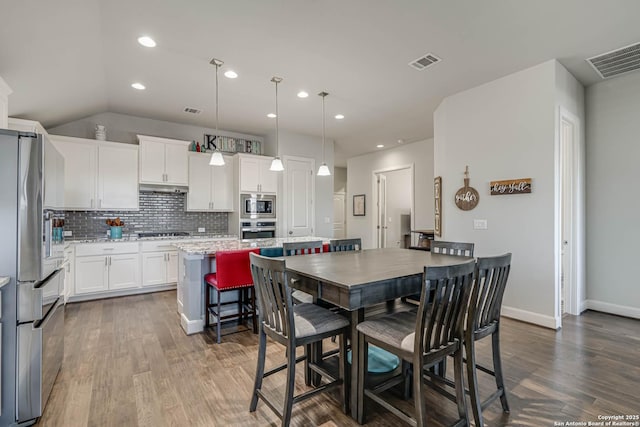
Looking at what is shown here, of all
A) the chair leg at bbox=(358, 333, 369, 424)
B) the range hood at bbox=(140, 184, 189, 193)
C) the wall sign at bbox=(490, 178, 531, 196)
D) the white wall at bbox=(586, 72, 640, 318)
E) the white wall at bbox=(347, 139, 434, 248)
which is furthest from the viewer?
the white wall at bbox=(347, 139, 434, 248)

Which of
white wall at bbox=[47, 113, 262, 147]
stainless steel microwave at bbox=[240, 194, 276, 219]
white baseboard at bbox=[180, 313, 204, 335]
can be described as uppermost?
white wall at bbox=[47, 113, 262, 147]

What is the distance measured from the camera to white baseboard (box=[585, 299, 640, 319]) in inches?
140

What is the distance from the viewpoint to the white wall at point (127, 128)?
4.78 m

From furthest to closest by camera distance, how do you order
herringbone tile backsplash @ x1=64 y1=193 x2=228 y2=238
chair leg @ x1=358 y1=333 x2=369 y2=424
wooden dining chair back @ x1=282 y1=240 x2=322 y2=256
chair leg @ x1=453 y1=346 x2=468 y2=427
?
herringbone tile backsplash @ x1=64 y1=193 x2=228 y2=238
wooden dining chair back @ x1=282 y1=240 x2=322 y2=256
chair leg @ x1=358 y1=333 x2=369 y2=424
chair leg @ x1=453 y1=346 x2=468 y2=427

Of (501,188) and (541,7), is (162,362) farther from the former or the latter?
(541,7)

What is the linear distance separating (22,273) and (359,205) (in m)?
6.87

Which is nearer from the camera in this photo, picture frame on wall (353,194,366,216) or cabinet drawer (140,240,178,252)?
cabinet drawer (140,240,178,252)

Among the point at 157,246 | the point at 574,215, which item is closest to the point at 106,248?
the point at 157,246

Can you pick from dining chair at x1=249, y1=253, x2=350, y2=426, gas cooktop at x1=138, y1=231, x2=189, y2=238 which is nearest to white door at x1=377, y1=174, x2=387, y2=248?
A: gas cooktop at x1=138, y1=231, x2=189, y2=238

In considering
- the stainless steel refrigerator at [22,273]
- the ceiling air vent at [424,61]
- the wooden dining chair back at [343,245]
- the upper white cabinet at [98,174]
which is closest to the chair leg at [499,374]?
the wooden dining chair back at [343,245]

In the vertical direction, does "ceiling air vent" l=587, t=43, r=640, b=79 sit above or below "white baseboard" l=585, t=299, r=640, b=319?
above

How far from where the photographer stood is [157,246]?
4.79m

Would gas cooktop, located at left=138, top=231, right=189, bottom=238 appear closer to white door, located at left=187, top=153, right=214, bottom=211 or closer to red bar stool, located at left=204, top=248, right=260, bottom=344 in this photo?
white door, located at left=187, top=153, right=214, bottom=211

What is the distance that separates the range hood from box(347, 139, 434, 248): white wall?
14.3ft
